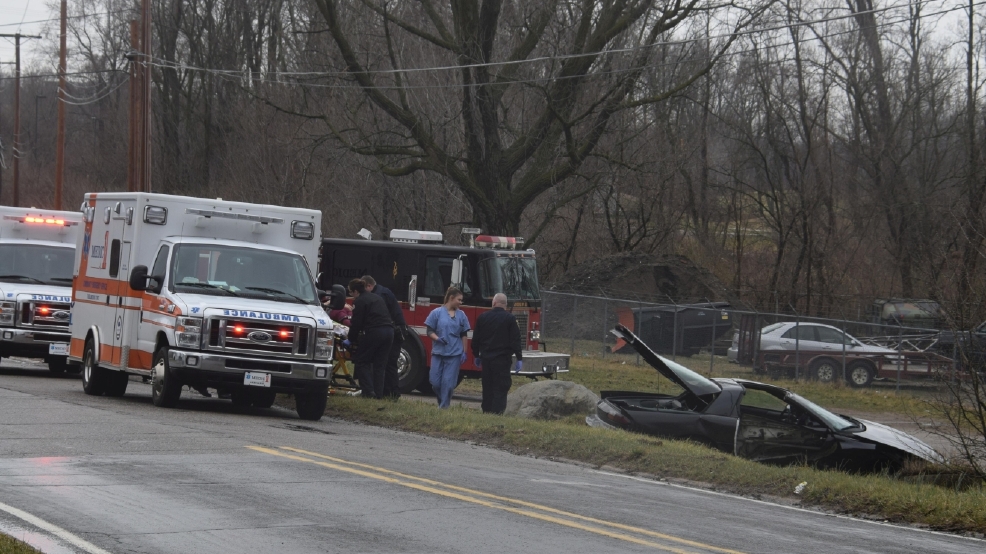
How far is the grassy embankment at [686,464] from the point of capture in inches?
392

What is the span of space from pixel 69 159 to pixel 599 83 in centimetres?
4743

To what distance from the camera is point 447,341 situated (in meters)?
16.1

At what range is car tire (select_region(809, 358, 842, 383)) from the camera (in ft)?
91.9

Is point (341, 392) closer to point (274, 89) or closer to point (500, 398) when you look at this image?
point (500, 398)

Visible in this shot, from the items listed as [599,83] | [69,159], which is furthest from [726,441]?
[69,159]

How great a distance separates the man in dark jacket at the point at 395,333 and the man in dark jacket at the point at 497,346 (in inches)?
52.6

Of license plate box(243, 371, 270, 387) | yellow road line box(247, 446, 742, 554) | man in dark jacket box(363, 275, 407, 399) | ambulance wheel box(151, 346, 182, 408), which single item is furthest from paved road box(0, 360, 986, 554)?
man in dark jacket box(363, 275, 407, 399)

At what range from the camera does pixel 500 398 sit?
644 inches

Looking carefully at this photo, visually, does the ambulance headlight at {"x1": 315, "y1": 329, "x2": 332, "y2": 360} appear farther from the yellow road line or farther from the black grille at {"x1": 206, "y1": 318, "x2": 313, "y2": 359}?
the yellow road line

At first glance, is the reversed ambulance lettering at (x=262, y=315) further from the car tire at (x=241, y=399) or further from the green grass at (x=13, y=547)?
the green grass at (x=13, y=547)

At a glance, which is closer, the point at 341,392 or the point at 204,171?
the point at 341,392

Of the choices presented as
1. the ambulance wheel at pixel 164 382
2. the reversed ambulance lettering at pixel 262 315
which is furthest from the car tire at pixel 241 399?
the reversed ambulance lettering at pixel 262 315

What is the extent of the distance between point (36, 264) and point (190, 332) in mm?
8796

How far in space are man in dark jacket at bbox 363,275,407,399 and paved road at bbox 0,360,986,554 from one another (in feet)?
12.7
